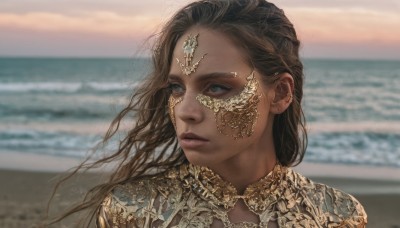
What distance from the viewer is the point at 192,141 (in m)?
2.99

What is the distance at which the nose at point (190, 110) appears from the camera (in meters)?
2.98

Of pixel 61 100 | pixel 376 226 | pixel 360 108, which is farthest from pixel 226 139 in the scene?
pixel 61 100

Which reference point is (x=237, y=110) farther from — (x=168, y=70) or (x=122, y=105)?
(x=122, y=105)

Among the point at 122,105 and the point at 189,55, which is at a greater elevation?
the point at 189,55

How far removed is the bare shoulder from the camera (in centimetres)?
337

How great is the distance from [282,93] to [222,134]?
0.39 metres

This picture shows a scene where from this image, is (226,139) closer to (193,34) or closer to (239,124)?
(239,124)

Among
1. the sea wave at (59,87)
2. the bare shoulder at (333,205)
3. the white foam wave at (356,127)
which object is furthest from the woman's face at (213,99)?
the sea wave at (59,87)

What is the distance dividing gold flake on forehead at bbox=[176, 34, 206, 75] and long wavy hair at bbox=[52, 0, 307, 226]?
0.08 meters

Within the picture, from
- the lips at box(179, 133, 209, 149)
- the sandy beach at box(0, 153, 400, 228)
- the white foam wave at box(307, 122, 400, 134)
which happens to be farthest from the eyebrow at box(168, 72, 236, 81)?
the white foam wave at box(307, 122, 400, 134)

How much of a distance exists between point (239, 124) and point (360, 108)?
20621 millimetres

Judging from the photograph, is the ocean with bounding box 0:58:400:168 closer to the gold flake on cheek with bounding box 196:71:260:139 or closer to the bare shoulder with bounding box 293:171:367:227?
the gold flake on cheek with bounding box 196:71:260:139

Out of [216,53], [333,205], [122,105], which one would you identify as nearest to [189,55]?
[216,53]

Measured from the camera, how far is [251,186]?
126 inches
